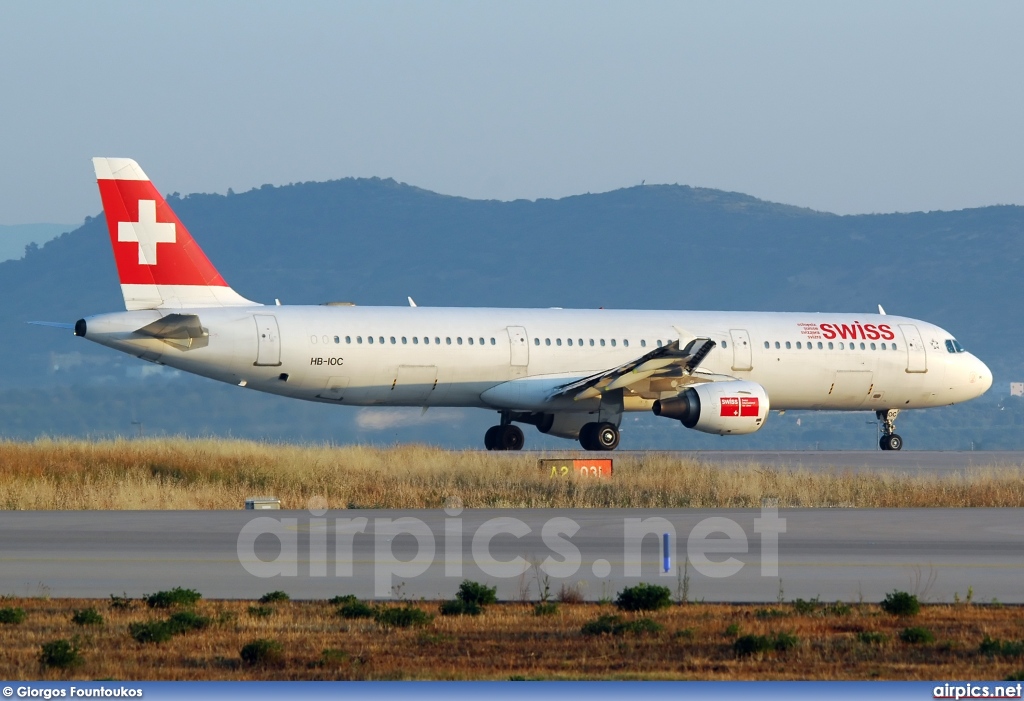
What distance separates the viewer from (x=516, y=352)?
41.4m

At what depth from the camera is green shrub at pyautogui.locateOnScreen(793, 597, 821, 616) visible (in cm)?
1360

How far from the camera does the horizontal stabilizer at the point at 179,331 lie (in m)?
36.9

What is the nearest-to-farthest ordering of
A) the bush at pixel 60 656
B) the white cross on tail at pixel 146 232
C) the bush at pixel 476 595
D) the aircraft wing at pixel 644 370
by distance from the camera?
the bush at pixel 60 656 → the bush at pixel 476 595 → the white cross on tail at pixel 146 232 → the aircraft wing at pixel 644 370

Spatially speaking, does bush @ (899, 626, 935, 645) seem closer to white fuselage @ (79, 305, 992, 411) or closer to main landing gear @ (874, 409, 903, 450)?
white fuselage @ (79, 305, 992, 411)

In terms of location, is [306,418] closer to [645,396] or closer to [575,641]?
[645,396]

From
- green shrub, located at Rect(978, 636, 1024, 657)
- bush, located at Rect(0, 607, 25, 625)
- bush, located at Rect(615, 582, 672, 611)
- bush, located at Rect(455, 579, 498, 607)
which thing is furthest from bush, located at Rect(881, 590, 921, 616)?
bush, located at Rect(0, 607, 25, 625)

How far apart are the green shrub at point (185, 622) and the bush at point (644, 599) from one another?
142 inches

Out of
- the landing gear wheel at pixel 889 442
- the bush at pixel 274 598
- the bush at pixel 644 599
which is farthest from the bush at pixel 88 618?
the landing gear wheel at pixel 889 442

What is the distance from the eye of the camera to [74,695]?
9195 mm

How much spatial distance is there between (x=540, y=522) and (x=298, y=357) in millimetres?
17551

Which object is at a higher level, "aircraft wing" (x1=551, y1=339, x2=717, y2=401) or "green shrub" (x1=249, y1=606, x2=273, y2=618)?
"aircraft wing" (x1=551, y1=339, x2=717, y2=401)

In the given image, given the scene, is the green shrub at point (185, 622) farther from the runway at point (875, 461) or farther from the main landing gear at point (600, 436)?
the main landing gear at point (600, 436)

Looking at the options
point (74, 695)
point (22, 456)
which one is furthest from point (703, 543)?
point (22, 456)

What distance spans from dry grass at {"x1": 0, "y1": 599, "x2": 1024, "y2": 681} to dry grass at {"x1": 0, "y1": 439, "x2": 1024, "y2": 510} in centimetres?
1203
